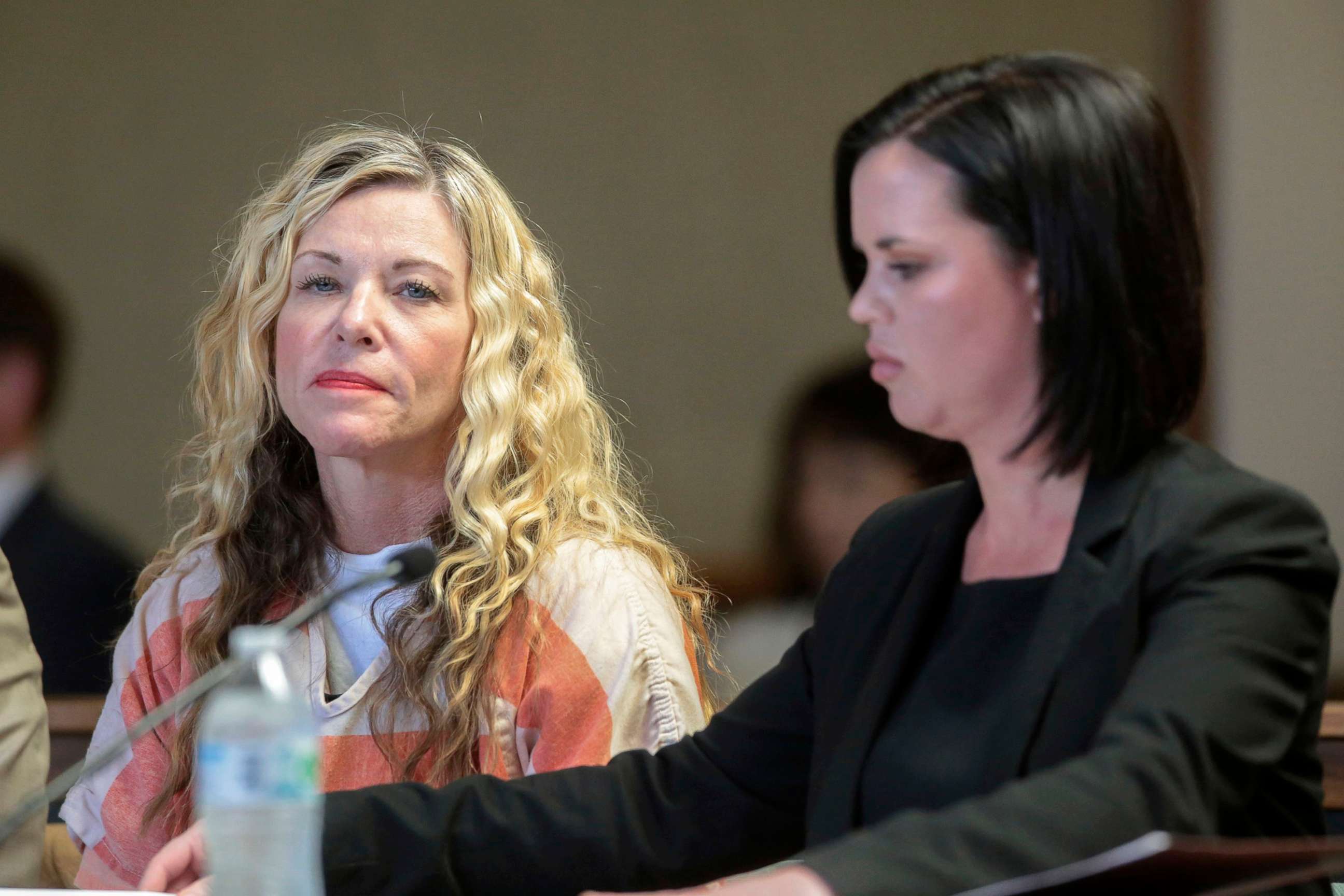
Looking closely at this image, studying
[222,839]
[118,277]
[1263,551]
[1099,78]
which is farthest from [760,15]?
[222,839]

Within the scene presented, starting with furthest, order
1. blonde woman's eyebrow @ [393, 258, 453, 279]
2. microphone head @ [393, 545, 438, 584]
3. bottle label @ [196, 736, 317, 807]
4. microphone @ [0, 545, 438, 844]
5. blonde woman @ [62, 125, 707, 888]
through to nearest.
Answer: blonde woman's eyebrow @ [393, 258, 453, 279] < blonde woman @ [62, 125, 707, 888] < microphone head @ [393, 545, 438, 584] < microphone @ [0, 545, 438, 844] < bottle label @ [196, 736, 317, 807]

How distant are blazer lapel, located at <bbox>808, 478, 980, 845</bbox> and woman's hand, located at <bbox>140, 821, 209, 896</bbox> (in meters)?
0.48

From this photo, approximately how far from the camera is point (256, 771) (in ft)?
2.72

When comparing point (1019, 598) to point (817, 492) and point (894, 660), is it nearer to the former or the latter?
point (894, 660)

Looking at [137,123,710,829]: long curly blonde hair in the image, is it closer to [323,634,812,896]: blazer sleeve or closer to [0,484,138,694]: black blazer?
[323,634,812,896]: blazer sleeve

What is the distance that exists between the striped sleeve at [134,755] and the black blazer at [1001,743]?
0.63m

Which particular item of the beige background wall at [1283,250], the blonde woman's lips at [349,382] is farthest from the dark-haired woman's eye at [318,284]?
the beige background wall at [1283,250]

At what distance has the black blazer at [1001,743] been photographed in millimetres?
894

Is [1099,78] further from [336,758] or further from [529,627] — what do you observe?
[336,758]

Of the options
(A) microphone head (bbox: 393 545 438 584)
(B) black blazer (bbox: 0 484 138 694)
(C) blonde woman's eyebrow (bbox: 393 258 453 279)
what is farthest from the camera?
(B) black blazer (bbox: 0 484 138 694)

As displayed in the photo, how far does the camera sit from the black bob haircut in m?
1.04

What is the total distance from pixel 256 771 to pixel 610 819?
0.49 meters

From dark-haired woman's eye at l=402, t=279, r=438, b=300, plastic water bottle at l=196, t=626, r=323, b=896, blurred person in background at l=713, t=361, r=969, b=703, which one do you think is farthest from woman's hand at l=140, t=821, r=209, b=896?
blurred person in background at l=713, t=361, r=969, b=703

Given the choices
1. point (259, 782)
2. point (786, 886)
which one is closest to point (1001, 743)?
point (786, 886)
